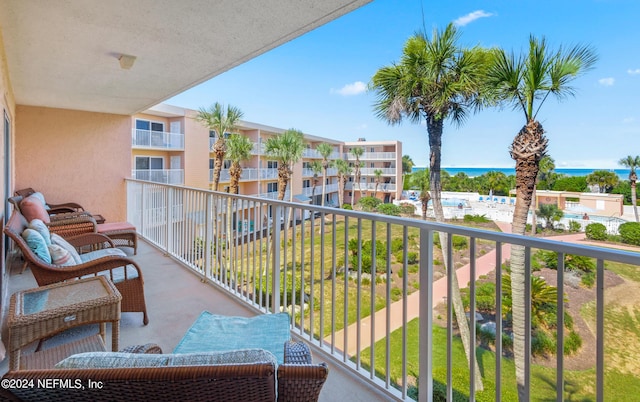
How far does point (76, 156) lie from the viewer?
6.29 metres

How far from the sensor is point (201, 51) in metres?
3.13

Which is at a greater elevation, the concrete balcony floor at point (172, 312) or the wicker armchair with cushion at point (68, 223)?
the wicker armchair with cushion at point (68, 223)

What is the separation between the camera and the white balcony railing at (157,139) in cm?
1528

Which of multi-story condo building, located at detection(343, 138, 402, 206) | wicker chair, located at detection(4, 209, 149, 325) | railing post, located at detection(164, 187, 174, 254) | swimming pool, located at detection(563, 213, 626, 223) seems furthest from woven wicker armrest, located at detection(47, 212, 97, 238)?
multi-story condo building, located at detection(343, 138, 402, 206)

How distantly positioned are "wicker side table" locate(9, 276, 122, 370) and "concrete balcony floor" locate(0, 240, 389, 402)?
0.55m

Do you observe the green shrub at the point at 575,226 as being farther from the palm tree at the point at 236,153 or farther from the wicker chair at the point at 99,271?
the wicker chair at the point at 99,271

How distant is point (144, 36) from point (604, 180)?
116ft

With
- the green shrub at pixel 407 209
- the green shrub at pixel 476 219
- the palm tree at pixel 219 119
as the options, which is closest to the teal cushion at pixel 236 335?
the palm tree at pixel 219 119

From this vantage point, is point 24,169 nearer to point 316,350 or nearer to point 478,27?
point 316,350

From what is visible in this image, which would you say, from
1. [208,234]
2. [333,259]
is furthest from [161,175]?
[333,259]

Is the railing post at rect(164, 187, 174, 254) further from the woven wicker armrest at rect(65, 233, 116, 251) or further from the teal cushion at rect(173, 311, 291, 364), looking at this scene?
the teal cushion at rect(173, 311, 291, 364)

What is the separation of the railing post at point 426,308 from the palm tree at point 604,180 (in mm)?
34275

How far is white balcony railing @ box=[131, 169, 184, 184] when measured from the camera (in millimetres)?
15602

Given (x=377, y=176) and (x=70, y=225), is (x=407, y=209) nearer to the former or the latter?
(x=377, y=176)
